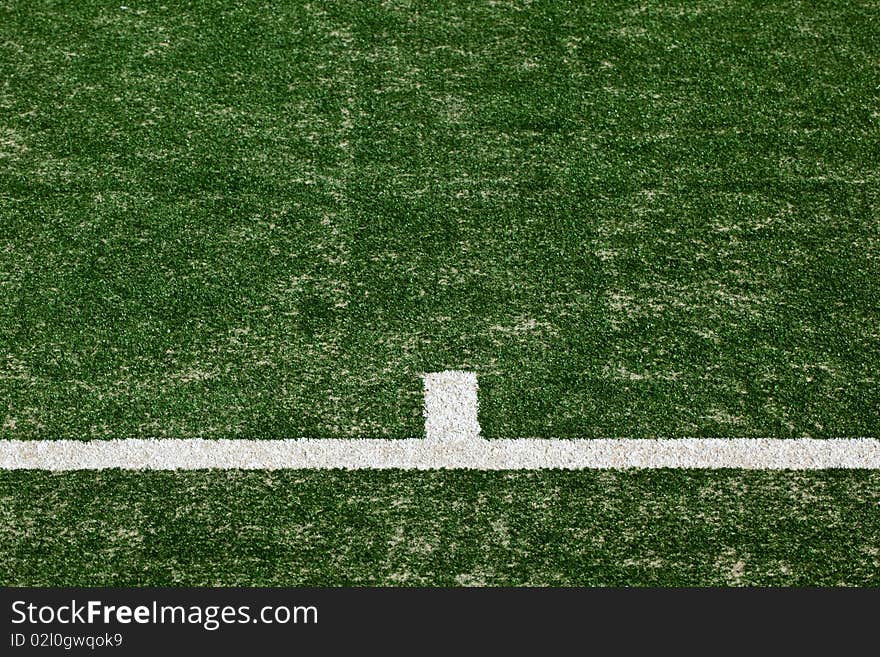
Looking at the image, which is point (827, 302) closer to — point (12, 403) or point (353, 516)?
point (353, 516)

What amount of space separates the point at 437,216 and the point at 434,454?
3.47ft

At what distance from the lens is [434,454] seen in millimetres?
3076

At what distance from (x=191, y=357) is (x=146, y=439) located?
335 millimetres

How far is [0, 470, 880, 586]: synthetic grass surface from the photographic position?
2.84 m

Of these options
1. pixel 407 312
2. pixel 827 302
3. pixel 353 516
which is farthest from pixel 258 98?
pixel 827 302

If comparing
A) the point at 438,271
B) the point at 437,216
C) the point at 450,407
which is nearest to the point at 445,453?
the point at 450,407

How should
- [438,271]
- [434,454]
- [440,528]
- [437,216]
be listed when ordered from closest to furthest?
[440,528], [434,454], [438,271], [437,216]

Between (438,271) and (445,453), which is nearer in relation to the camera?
(445,453)

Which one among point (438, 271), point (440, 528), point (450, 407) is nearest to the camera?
point (440, 528)

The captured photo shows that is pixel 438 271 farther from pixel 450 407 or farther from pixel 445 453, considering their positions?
pixel 445 453

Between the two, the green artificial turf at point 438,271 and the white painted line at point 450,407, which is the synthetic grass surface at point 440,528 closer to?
the green artificial turf at point 438,271

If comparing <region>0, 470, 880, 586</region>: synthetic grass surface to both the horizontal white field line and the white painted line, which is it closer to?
the horizontal white field line

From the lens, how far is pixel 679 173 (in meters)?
3.87

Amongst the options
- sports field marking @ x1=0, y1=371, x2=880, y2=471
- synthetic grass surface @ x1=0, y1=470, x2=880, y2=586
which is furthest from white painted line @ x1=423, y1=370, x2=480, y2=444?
synthetic grass surface @ x1=0, y1=470, x2=880, y2=586
